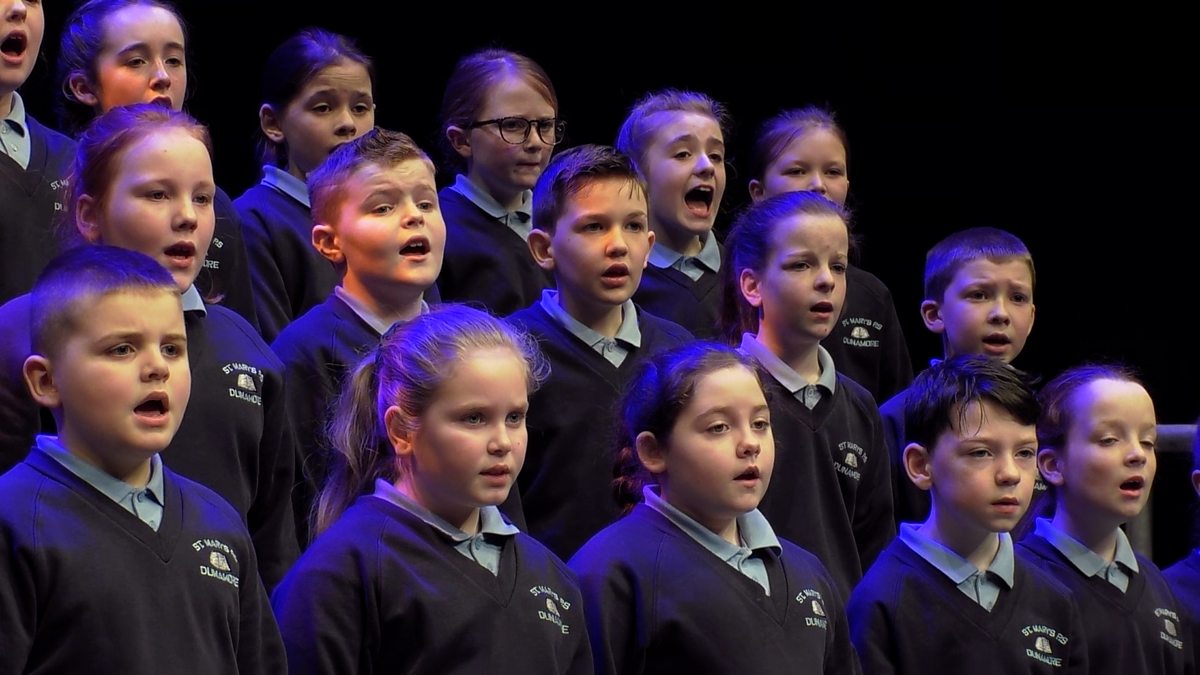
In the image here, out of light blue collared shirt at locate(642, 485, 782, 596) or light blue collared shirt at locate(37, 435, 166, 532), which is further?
light blue collared shirt at locate(642, 485, 782, 596)

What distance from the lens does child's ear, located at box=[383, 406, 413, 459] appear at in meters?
3.07

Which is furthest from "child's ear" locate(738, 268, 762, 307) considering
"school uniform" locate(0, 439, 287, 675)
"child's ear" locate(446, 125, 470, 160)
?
"school uniform" locate(0, 439, 287, 675)

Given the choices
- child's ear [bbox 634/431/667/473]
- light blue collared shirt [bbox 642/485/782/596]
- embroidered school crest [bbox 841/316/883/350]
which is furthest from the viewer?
embroidered school crest [bbox 841/316/883/350]

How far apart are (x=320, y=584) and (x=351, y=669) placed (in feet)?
0.42

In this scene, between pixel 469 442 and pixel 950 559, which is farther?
pixel 950 559

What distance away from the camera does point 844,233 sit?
13.1 ft

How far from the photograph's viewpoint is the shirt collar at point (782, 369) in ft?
12.6

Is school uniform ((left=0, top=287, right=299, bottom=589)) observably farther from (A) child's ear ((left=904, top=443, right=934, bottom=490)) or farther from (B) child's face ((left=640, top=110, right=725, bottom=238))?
(B) child's face ((left=640, top=110, right=725, bottom=238))

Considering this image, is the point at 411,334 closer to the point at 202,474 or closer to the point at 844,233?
the point at 202,474

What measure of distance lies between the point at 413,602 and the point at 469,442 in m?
0.26

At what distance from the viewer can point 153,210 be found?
3.16 metres

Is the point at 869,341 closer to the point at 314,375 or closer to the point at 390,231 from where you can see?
the point at 390,231

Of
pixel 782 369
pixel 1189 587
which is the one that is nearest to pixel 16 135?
pixel 782 369

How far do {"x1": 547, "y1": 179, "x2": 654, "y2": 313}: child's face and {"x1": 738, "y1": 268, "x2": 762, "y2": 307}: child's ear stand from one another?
0.71 feet
